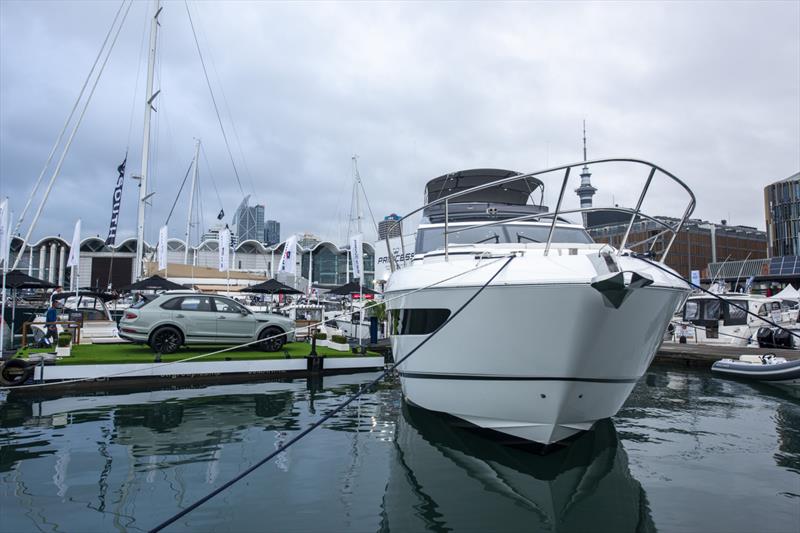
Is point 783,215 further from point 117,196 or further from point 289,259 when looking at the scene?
point 117,196

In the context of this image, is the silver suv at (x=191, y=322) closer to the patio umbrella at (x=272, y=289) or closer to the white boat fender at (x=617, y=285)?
the patio umbrella at (x=272, y=289)

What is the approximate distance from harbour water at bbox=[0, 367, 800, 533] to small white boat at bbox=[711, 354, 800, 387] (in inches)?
168

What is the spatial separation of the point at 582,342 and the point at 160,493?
4.91 m

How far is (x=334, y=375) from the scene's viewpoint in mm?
14602

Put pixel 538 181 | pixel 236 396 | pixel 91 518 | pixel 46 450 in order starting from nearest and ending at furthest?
pixel 91 518
pixel 46 450
pixel 236 396
pixel 538 181

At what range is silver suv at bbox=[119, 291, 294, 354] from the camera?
1328 cm

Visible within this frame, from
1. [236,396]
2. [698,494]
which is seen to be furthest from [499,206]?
[236,396]

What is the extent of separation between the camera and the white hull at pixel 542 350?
18.7 ft

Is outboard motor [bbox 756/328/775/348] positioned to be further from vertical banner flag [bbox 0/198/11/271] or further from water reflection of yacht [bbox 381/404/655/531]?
vertical banner flag [bbox 0/198/11/271]

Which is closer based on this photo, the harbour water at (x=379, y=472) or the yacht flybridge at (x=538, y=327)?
the harbour water at (x=379, y=472)

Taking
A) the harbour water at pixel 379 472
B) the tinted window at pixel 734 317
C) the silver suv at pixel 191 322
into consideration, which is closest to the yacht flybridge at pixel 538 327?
the harbour water at pixel 379 472

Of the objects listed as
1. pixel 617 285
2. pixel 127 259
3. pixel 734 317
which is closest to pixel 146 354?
pixel 617 285

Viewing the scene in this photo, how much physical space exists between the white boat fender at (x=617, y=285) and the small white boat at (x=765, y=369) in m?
11.0

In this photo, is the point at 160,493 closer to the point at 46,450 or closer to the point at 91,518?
the point at 91,518
